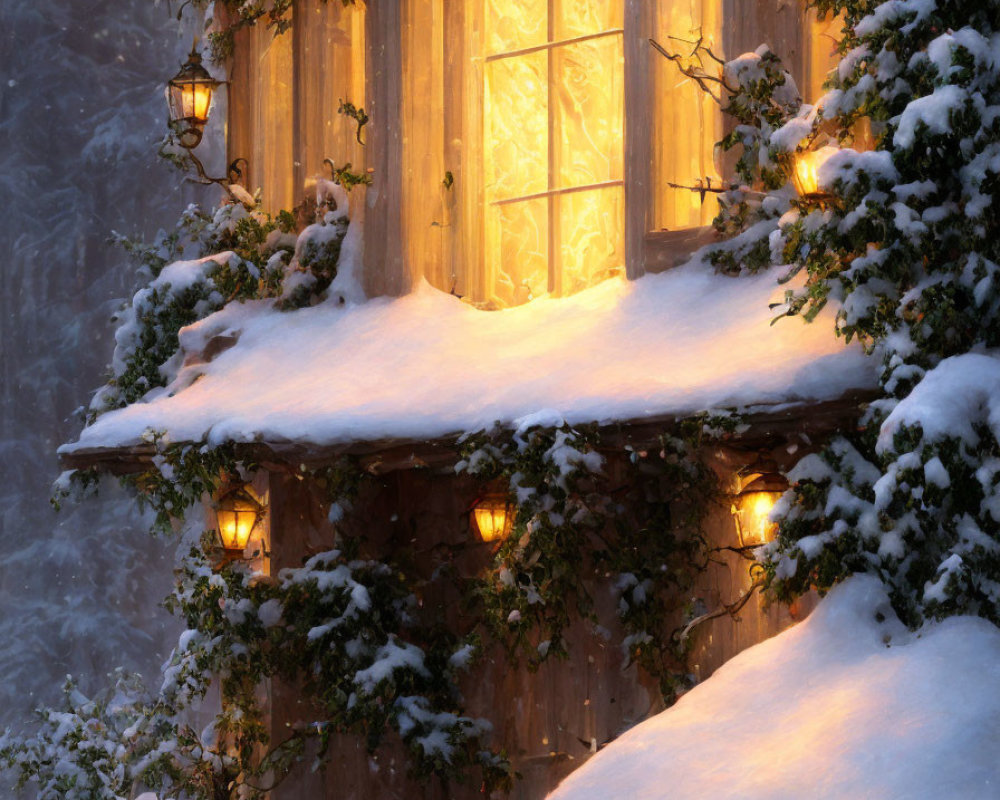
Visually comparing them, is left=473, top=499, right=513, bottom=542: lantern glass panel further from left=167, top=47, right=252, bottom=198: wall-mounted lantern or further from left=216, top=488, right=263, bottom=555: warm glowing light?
left=167, top=47, right=252, bottom=198: wall-mounted lantern

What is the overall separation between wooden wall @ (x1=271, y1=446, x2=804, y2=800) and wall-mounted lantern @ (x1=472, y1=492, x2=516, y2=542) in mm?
404

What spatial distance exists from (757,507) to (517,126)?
8.89 ft

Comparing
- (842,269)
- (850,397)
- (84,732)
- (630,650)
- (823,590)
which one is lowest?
(84,732)

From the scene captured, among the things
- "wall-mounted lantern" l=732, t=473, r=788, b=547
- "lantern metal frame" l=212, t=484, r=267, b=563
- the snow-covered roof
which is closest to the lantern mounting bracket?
the snow-covered roof

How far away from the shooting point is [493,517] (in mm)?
9609

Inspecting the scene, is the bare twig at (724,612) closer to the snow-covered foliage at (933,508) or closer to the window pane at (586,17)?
the snow-covered foliage at (933,508)

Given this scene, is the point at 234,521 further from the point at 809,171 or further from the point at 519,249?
the point at 809,171

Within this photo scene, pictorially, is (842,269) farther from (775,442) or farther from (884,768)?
(884,768)

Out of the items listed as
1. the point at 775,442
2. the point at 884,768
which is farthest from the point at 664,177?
the point at 884,768

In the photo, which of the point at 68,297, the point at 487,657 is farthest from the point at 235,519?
the point at 68,297

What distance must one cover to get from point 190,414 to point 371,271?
130 centimetres

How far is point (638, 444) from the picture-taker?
8547 mm

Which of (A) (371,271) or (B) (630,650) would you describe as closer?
(B) (630,650)

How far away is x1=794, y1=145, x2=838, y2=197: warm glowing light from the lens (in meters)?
8.02
